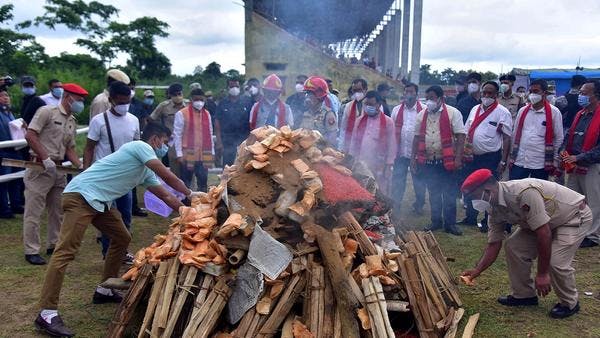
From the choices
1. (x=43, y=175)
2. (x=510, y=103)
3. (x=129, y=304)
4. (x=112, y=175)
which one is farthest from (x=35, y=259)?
(x=510, y=103)

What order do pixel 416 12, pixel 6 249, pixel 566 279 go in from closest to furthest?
pixel 566 279
pixel 6 249
pixel 416 12

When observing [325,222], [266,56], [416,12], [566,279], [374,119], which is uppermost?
[416,12]

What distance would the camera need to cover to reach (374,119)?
7906 millimetres

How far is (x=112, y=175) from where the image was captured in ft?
15.5

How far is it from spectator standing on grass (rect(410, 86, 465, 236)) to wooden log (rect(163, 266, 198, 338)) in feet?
15.1

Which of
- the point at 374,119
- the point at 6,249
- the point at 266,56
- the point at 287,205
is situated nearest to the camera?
the point at 287,205

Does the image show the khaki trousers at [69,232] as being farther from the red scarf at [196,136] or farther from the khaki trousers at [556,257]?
the khaki trousers at [556,257]

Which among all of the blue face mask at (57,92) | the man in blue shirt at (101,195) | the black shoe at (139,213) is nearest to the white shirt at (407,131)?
the black shoe at (139,213)

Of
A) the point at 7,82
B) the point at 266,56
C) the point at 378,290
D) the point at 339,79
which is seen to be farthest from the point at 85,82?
the point at 378,290

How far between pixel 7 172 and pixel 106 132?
339cm

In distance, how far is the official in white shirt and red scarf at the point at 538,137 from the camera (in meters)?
7.36

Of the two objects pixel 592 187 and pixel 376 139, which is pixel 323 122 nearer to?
pixel 376 139

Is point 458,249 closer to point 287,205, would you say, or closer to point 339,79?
point 287,205

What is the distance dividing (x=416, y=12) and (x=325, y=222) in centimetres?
1526
